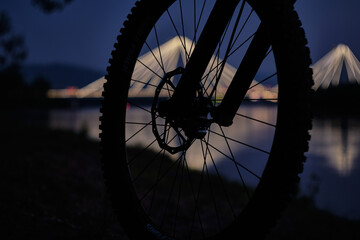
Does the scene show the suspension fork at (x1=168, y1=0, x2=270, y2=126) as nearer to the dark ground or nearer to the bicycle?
the bicycle

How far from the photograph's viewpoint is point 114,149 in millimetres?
1777

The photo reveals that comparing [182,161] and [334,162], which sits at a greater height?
[334,162]

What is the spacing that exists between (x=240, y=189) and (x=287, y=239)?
13.4 ft

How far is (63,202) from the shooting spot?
3.68m

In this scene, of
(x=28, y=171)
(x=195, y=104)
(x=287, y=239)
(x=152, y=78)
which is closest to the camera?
(x=195, y=104)

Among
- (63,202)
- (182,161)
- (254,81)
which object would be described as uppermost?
(254,81)

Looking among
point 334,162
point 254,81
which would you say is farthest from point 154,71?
point 334,162

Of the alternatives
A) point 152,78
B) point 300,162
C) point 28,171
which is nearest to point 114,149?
point 152,78

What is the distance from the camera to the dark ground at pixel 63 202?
92.4 inches

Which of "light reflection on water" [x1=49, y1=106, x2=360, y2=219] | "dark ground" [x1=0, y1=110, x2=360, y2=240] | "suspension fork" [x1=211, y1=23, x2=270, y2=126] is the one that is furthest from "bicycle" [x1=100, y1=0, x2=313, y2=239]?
"light reflection on water" [x1=49, y1=106, x2=360, y2=219]

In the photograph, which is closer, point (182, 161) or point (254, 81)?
point (254, 81)

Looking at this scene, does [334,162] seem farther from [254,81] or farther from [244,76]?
[244,76]

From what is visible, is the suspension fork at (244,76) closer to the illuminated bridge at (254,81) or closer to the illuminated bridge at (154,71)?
the illuminated bridge at (254,81)

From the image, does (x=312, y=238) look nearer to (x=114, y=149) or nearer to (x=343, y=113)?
(x=343, y=113)
